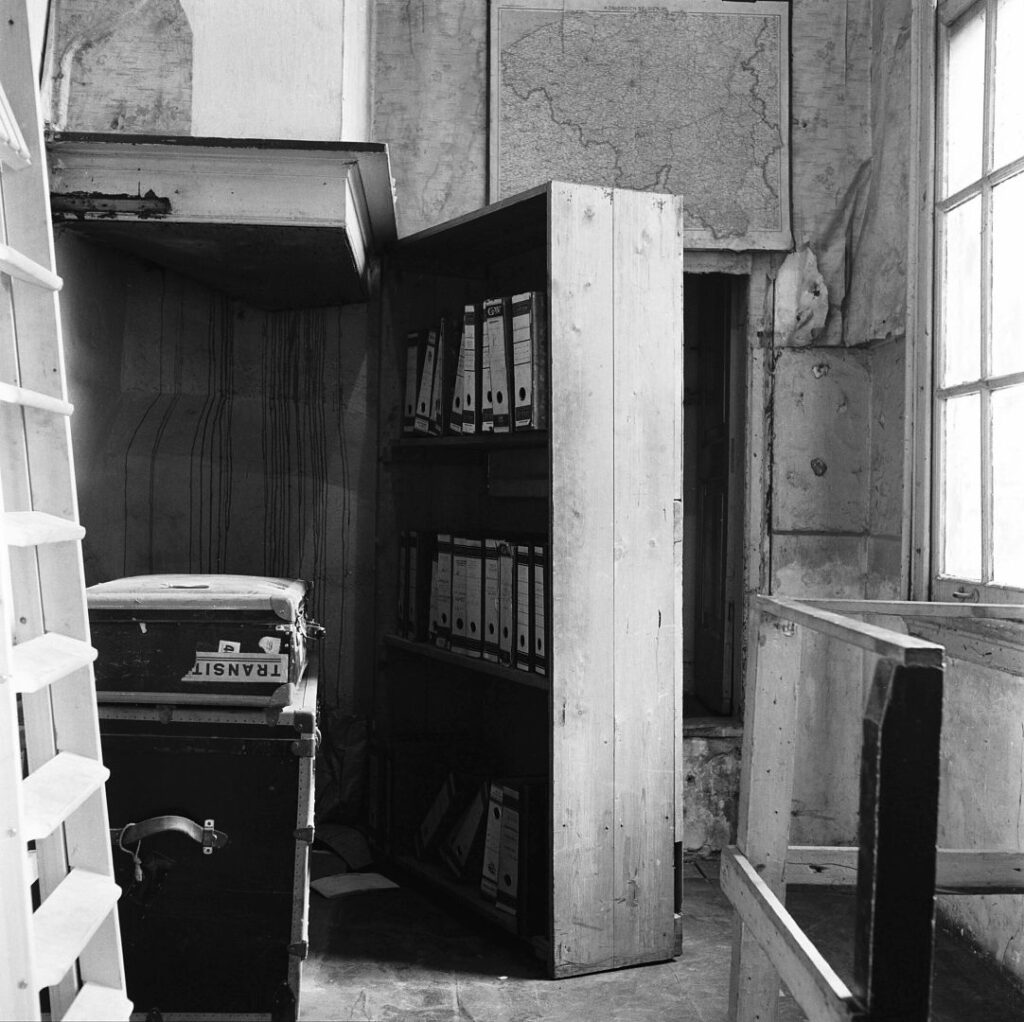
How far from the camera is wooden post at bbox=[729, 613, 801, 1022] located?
192 cm

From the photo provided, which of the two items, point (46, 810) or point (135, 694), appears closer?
point (46, 810)

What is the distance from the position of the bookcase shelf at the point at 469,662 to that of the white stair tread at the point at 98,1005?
1.21m

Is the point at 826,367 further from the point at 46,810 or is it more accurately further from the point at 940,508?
the point at 46,810

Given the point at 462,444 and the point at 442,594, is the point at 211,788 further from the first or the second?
the point at 462,444

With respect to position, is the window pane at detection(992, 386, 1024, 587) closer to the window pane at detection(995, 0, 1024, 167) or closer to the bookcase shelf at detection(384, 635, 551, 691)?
the window pane at detection(995, 0, 1024, 167)

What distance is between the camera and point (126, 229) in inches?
105

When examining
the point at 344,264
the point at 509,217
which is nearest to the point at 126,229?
the point at 344,264

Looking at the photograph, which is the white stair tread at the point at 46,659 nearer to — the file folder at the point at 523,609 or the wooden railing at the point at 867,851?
Result: the wooden railing at the point at 867,851

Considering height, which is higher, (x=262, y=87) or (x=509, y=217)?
(x=262, y=87)

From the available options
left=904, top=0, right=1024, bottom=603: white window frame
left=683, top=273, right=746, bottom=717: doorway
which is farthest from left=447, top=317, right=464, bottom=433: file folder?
left=904, top=0, right=1024, bottom=603: white window frame

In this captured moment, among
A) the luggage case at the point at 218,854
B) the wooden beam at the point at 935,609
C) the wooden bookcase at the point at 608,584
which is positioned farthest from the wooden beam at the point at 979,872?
the luggage case at the point at 218,854

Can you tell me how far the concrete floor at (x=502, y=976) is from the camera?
239cm

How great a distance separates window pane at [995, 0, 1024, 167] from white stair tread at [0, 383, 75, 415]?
87.6 inches

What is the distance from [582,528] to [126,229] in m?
1.36
